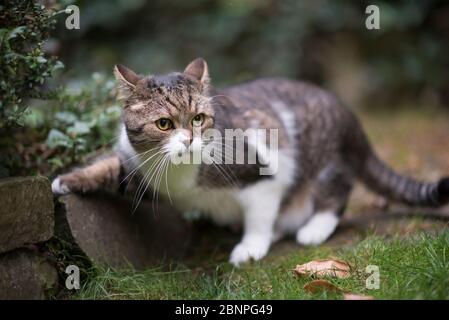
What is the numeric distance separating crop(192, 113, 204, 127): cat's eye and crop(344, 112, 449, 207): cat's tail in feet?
4.75

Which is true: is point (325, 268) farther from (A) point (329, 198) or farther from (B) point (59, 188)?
(B) point (59, 188)

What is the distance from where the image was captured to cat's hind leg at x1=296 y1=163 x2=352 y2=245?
14.0 ft

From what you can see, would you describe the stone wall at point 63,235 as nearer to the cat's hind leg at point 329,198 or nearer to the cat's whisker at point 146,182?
the cat's whisker at point 146,182

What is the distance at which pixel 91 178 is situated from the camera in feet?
11.8

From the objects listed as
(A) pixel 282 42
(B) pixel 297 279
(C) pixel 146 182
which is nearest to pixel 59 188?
(C) pixel 146 182

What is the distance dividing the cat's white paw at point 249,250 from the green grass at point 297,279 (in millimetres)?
249

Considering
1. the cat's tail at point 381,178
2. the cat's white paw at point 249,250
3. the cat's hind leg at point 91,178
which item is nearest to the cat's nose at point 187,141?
the cat's hind leg at point 91,178

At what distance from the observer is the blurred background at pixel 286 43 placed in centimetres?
697

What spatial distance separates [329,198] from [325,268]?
1.28 metres

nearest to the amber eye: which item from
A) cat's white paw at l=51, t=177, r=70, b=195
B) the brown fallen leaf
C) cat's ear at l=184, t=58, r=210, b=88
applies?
cat's ear at l=184, t=58, r=210, b=88

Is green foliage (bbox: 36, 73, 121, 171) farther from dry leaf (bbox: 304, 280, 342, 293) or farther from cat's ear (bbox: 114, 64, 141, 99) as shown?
dry leaf (bbox: 304, 280, 342, 293)
